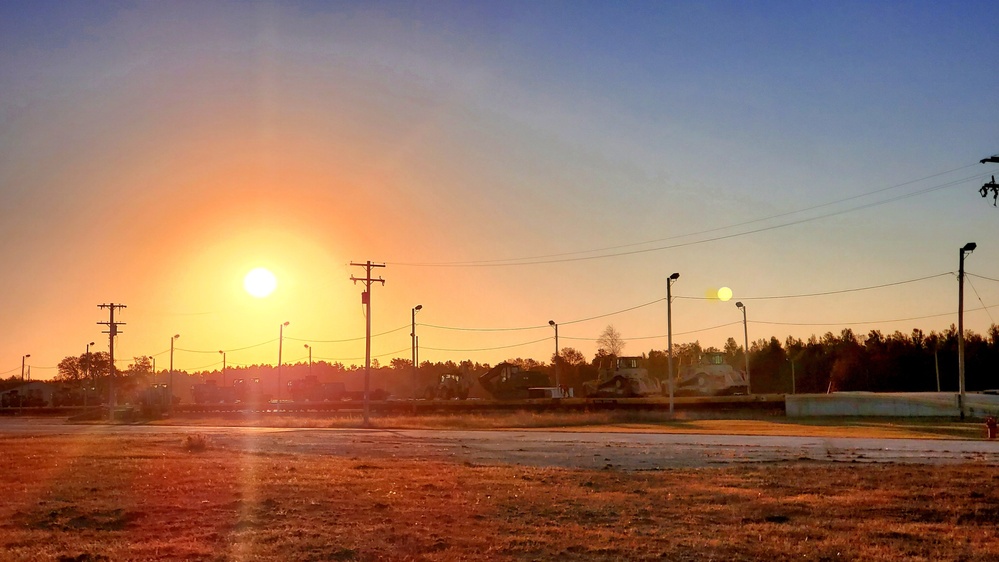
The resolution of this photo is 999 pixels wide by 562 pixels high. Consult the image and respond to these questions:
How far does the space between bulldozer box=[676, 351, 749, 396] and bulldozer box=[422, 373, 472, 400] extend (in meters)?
21.9

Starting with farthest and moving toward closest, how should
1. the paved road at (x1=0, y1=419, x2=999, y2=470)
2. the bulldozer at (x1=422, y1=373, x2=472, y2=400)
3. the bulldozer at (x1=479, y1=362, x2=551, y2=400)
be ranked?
the bulldozer at (x1=422, y1=373, x2=472, y2=400) → the bulldozer at (x1=479, y1=362, x2=551, y2=400) → the paved road at (x1=0, y1=419, x2=999, y2=470)

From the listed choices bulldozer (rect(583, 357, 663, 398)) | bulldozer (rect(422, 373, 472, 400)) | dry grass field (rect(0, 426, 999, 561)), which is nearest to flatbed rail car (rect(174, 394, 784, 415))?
bulldozer (rect(583, 357, 663, 398))

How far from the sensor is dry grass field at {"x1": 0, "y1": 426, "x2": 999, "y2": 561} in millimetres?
11906

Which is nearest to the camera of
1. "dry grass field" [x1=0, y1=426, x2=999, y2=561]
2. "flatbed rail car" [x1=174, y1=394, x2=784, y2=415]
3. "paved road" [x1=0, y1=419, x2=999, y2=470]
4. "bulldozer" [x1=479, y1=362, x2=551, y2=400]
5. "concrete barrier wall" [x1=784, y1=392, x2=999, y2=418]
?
"dry grass field" [x1=0, y1=426, x2=999, y2=561]

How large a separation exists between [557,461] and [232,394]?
332 ft

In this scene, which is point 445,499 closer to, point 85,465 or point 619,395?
point 85,465

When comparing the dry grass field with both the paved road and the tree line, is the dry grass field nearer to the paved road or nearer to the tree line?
the paved road

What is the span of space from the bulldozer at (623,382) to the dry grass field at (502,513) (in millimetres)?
54709

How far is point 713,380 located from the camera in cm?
8075

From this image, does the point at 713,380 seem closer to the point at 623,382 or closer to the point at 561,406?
the point at 623,382

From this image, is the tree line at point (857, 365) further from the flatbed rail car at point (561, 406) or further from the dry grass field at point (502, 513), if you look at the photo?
the dry grass field at point (502, 513)

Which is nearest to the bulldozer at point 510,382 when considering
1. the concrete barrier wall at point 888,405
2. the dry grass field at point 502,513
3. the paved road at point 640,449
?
the concrete barrier wall at point 888,405

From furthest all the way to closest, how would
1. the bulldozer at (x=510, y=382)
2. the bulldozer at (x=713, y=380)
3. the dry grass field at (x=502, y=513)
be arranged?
the bulldozer at (x=510, y=382) → the bulldozer at (x=713, y=380) → the dry grass field at (x=502, y=513)

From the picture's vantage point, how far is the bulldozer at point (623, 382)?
7750 cm
